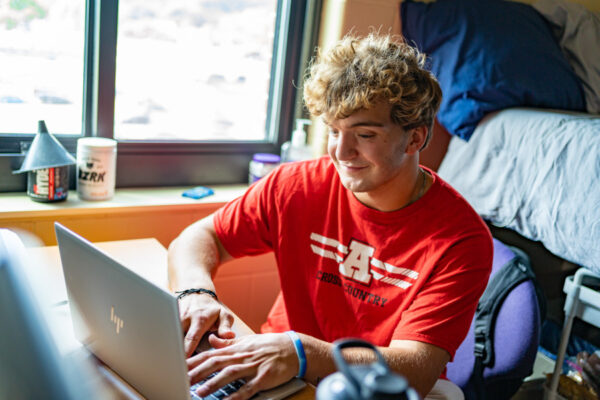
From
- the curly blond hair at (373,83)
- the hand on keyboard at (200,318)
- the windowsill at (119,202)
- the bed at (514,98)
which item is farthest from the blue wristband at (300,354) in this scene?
the bed at (514,98)

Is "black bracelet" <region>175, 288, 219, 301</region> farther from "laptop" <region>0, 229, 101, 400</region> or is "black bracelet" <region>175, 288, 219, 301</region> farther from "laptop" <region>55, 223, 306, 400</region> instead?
"laptop" <region>0, 229, 101, 400</region>

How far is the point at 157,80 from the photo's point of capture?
6.09ft

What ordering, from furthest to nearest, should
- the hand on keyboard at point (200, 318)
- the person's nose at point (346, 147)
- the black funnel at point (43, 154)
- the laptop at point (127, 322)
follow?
the black funnel at point (43, 154)
the person's nose at point (346, 147)
the hand on keyboard at point (200, 318)
the laptop at point (127, 322)

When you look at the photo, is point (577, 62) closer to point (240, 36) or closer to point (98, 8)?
point (240, 36)

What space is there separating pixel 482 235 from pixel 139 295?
30.3 inches

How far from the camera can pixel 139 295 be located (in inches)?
31.1

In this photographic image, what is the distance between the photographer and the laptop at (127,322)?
0.78 metres

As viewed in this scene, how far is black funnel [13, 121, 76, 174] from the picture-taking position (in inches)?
59.8

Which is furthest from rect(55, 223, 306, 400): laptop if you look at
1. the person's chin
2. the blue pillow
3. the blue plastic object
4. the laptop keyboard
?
the blue pillow

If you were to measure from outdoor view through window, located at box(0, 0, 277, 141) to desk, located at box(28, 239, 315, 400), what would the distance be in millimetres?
499

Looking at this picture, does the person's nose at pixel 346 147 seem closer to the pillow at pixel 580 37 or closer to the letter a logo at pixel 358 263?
the letter a logo at pixel 358 263

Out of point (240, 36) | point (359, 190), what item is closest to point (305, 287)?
point (359, 190)

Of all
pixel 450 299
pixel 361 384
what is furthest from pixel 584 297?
pixel 361 384

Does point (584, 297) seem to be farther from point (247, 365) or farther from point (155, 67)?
point (155, 67)
